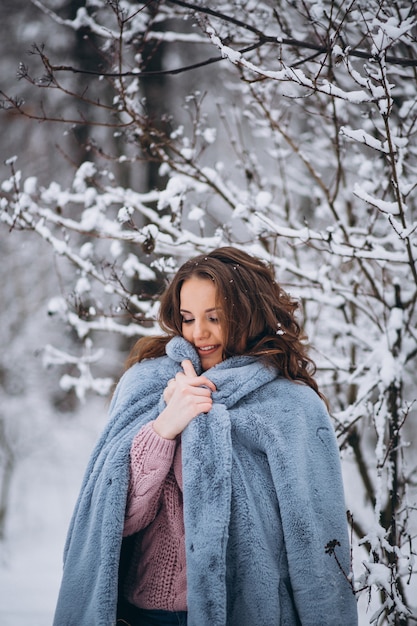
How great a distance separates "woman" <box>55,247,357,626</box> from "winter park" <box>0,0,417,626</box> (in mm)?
12

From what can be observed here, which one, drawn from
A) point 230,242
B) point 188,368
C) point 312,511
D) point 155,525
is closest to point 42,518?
point 230,242

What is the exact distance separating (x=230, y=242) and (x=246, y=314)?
903mm

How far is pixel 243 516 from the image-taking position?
5.17 feet

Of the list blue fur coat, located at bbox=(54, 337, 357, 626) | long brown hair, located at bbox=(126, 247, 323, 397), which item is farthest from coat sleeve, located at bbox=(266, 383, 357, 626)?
long brown hair, located at bbox=(126, 247, 323, 397)

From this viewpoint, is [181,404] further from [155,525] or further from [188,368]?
[155,525]

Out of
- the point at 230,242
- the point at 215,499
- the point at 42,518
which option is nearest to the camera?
the point at 215,499

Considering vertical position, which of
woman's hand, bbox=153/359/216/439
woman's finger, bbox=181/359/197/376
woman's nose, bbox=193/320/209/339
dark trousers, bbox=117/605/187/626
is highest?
woman's nose, bbox=193/320/209/339

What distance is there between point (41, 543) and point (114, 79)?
6486 mm

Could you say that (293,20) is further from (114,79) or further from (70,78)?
(70,78)

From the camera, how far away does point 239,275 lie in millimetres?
1886

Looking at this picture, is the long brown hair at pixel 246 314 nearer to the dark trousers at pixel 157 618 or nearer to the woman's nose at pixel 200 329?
the woman's nose at pixel 200 329

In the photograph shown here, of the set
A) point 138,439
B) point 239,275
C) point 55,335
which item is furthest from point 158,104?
point 138,439

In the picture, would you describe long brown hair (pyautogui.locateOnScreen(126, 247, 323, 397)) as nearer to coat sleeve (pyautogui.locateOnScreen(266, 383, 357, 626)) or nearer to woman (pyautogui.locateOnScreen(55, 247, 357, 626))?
woman (pyautogui.locateOnScreen(55, 247, 357, 626))

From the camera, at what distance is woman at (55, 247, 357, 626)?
153 centimetres
